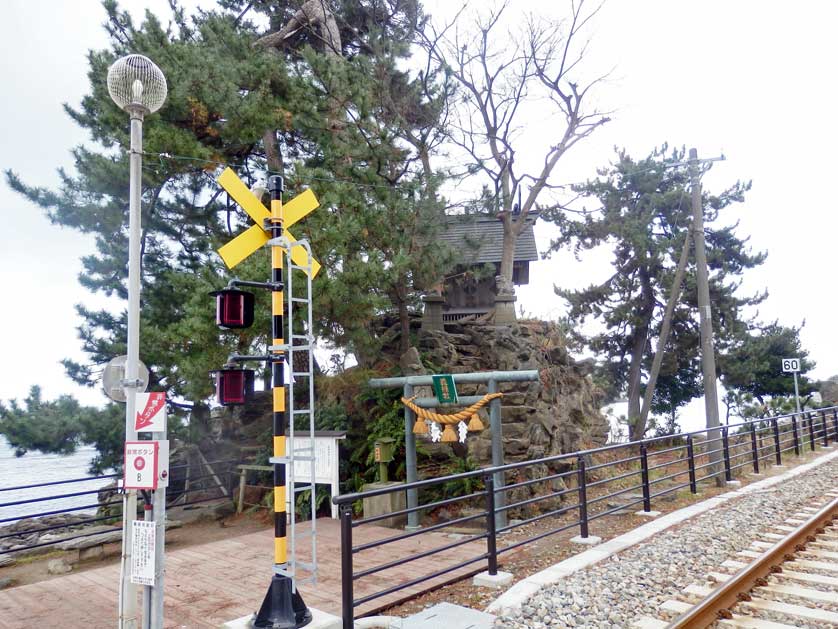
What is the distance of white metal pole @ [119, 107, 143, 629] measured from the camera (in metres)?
4.52

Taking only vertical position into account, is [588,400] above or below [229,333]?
below

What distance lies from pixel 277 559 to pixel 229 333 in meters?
5.40

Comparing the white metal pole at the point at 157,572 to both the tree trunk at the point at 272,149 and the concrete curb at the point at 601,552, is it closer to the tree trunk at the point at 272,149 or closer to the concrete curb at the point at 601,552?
the concrete curb at the point at 601,552

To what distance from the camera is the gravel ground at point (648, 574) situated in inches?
188

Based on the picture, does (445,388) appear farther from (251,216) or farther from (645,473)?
(251,216)

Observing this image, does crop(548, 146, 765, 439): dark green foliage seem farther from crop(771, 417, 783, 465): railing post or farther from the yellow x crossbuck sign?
the yellow x crossbuck sign

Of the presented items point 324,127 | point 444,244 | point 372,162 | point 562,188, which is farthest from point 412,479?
point 562,188

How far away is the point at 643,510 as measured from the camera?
912 cm

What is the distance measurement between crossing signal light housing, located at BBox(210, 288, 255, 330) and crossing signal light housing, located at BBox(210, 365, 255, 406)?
0.41m

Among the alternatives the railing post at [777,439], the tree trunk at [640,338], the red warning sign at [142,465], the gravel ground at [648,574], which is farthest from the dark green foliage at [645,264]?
the red warning sign at [142,465]

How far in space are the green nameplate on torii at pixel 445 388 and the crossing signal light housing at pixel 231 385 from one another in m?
4.33

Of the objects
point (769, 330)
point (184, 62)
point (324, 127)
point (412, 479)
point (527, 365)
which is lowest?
point (412, 479)

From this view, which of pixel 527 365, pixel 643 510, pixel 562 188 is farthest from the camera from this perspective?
pixel 562 188

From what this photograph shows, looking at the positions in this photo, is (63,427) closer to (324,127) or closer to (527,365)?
(324,127)
